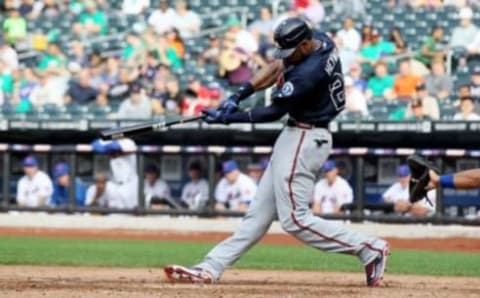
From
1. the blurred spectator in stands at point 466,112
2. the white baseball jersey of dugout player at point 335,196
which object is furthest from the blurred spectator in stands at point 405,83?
the white baseball jersey of dugout player at point 335,196

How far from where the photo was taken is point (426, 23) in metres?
19.0

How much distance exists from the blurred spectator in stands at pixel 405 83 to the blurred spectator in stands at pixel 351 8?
1721 mm

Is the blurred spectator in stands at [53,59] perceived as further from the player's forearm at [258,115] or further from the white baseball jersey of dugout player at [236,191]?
the player's forearm at [258,115]

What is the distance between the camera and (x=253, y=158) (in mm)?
18094

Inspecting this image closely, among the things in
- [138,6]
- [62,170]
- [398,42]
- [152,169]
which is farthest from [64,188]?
[398,42]

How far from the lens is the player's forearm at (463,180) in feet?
30.5

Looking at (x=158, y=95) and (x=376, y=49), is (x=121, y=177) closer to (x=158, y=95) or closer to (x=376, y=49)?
(x=158, y=95)

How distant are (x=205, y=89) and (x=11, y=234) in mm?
3285

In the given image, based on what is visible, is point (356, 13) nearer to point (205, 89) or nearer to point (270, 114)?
point (205, 89)

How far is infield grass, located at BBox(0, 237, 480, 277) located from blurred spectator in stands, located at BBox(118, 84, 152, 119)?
3093mm

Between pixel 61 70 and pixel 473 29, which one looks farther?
pixel 61 70

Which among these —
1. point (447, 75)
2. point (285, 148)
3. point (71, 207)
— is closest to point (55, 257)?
point (285, 148)

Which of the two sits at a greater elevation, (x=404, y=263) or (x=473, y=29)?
(x=473, y=29)

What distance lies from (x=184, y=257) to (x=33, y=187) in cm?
592
